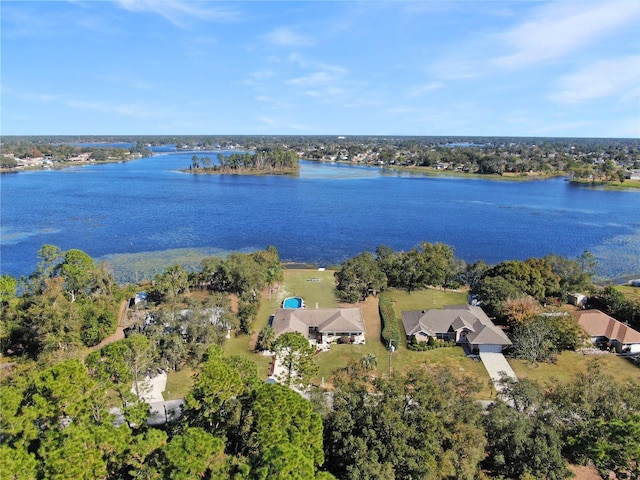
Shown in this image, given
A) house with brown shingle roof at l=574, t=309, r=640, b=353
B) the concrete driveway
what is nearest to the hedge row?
the concrete driveway

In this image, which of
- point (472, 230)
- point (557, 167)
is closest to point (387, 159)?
point (557, 167)

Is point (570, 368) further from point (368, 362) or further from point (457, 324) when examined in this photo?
point (368, 362)

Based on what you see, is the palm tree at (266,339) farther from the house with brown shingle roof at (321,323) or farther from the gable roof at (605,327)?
the gable roof at (605,327)

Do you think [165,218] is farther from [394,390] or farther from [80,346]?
[394,390]

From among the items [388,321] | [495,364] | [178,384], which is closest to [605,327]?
[495,364]

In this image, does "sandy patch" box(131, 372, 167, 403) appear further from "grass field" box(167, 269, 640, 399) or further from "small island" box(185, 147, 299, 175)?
"small island" box(185, 147, 299, 175)

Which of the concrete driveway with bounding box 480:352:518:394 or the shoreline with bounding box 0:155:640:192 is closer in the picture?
the concrete driveway with bounding box 480:352:518:394

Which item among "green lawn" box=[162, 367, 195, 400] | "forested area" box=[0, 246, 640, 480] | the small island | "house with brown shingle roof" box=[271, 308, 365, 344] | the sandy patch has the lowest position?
"green lawn" box=[162, 367, 195, 400]
